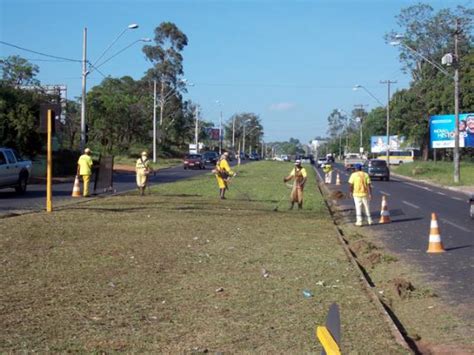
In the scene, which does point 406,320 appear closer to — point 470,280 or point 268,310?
point 268,310

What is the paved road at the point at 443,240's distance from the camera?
989 centimetres

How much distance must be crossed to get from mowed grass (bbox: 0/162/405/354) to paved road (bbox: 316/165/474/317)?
130 cm

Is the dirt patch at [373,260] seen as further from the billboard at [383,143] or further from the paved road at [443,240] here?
the billboard at [383,143]

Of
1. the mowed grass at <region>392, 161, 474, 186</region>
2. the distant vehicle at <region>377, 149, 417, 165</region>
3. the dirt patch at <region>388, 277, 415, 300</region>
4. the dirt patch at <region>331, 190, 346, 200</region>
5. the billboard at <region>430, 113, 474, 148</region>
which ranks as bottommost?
the dirt patch at <region>388, 277, 415, 300</region>

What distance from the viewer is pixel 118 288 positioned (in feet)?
27.5

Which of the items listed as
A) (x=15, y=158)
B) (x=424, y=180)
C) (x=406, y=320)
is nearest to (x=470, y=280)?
(x=406, y=320)

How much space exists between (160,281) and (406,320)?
3127 millimetres

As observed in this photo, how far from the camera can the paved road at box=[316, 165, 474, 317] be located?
989 centimetres

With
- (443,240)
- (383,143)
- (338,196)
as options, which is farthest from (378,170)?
(383,143)

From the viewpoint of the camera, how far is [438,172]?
56625 millimetres

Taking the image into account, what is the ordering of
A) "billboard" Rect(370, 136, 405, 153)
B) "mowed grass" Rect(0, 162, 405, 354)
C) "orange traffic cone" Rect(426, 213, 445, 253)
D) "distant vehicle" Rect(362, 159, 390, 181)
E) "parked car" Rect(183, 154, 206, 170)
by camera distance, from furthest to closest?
1. "billboard" Rect(370, 136, 405, 153)
2. "parked car" Rect(183, 154, 206, 170)
3. "distant vehicle" Rect(362, 159, 390, 181)
4. "orange traffic cone" Rect(426, 213, 445, 253)
5. "mowed grass" Rect(0, 162, 405, 354)

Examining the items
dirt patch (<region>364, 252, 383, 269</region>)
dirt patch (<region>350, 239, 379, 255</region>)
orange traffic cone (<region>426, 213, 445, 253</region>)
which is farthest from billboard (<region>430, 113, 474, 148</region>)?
dirt patch (<region>364, 252, 383, 269</region>)

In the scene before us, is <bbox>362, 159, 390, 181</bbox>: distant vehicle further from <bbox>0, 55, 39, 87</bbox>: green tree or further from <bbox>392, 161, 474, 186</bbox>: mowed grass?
<bbox>0, 55, 39, 87</bbox>: green tree

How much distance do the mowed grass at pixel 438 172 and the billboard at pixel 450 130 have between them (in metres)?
1.97
